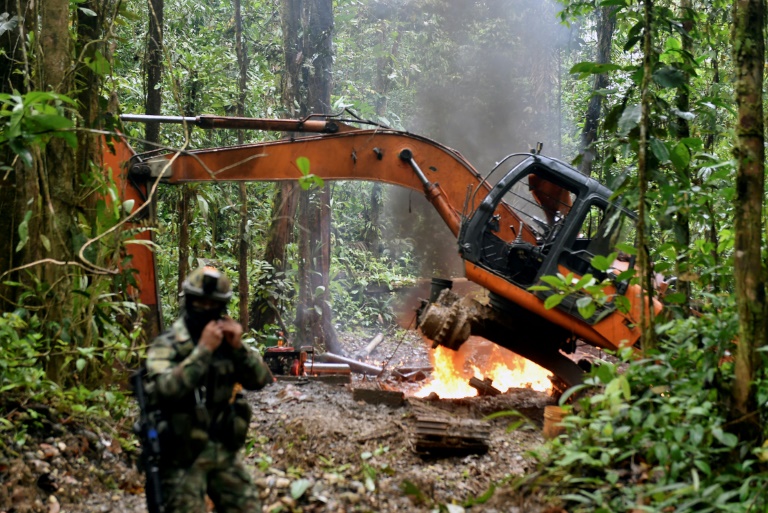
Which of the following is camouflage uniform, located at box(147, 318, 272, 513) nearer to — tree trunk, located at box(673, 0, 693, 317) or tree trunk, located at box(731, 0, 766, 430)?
tree trunk, located at box(731, 0, 766, 430)

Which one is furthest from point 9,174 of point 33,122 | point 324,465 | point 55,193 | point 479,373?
point 479,373

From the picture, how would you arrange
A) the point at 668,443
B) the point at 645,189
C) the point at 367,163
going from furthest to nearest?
the point at 367,163, the point at 645,189, the point at 668,443

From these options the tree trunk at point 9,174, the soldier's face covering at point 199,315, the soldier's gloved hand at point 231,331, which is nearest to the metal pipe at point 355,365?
the tree trunk at point 9,174

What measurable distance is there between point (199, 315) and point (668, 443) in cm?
287

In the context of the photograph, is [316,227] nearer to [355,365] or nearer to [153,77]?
[355,365]

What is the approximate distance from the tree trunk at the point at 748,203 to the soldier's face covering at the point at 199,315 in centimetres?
320

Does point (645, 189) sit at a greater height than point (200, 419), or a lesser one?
greater

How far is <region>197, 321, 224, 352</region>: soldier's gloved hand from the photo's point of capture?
3.72 metres

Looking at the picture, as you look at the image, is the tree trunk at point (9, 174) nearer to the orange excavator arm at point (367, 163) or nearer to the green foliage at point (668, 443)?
the orange excavator arm at point (367, 163)

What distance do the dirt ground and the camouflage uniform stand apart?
104 centimetres

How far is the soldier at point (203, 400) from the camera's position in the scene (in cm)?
369

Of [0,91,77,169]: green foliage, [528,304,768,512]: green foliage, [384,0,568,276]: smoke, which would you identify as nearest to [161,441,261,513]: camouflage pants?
[528,304,768,512]: green foliage

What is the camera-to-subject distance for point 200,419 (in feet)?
12.4

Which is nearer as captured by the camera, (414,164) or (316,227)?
(414,164)
